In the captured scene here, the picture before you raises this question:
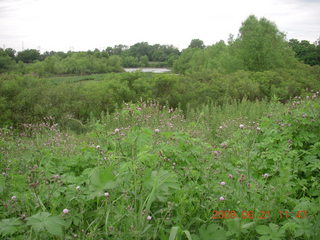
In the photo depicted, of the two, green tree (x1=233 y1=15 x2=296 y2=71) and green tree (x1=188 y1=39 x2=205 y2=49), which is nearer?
green tree (x1=233 y1=15 x2=296 y2=71)

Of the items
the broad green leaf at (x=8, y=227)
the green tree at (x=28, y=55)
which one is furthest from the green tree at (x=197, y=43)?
the broad green leaf at (x=8, y=227)

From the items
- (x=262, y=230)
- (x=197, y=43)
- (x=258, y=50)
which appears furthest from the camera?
(x=197, y=43)

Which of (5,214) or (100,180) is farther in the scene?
(5,214)

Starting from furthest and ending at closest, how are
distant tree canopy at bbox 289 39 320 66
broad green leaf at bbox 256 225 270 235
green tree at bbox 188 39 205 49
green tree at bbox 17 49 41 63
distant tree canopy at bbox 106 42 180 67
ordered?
green tree at bbox 188 39 205 49 → distant tree canopy at bbox 106 42 180 67 → distant tree canopy at bbox 289 39 320 66 → green tree at bbox 17 49 41 63 → broad green leaf at bbox 256 225 270 235

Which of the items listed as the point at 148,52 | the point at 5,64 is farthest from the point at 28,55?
the point at 148,52

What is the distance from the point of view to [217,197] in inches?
88.7

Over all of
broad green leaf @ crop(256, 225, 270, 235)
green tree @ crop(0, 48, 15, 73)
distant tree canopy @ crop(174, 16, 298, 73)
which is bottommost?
broad green leaf @ crop(256, 225, 270, 235)

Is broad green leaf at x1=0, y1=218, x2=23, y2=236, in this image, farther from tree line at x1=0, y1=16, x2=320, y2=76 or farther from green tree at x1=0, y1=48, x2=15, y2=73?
green tree at x1=0, y1=48, x2=15, y2=73

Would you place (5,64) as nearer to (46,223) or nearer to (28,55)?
(28,55)

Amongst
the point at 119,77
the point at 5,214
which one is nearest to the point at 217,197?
the point at 5,214

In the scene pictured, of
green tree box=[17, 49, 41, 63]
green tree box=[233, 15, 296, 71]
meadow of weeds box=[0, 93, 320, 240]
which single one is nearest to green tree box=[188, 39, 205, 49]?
green tree box=[17, 49, 41, 63]

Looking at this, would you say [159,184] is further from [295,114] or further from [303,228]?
[295,114]

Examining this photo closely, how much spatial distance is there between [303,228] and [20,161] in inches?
117

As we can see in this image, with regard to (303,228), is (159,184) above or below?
above
